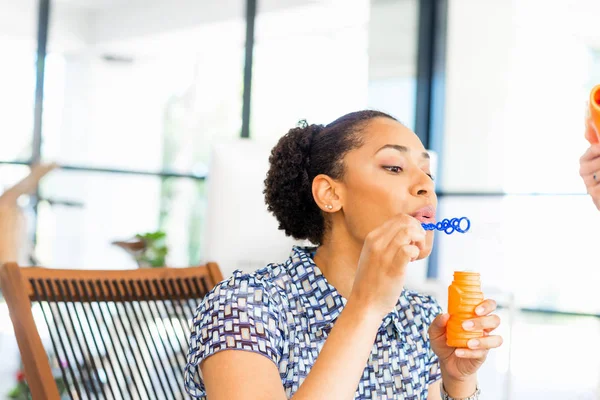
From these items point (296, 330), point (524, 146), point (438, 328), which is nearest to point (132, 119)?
point (524, 146)

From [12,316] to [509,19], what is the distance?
416cm

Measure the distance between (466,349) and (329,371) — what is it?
0.27m

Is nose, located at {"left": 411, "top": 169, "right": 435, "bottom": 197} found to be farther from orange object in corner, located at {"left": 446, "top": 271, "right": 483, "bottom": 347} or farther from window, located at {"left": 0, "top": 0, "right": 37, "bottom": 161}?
window, located at {"left": 0, "top": 0, "right": 37, "bottom": 161}

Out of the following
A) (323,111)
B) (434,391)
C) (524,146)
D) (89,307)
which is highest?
(323,111)

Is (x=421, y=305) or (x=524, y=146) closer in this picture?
(x=421, y=305)

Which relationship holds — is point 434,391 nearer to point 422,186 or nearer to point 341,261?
point 341,261

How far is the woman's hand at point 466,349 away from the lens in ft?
4.14

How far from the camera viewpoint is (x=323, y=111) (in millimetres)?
5168

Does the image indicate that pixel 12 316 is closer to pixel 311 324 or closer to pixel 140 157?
pixel 311 324

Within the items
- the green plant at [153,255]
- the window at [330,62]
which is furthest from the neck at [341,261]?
the window at [330,62]

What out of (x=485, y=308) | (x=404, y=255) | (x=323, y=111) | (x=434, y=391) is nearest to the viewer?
(x=404, y=255)

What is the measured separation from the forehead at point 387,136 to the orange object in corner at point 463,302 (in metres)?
0.35

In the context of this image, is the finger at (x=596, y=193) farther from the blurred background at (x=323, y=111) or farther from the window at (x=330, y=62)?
the window at (x=330, y=62)

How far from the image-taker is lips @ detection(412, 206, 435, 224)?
57.2 inches
